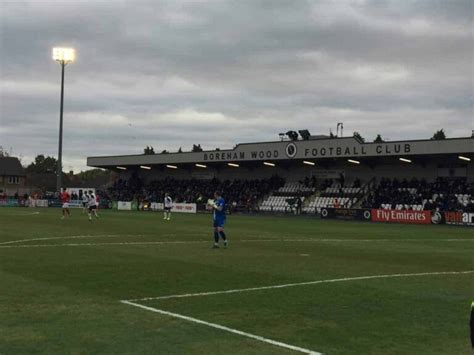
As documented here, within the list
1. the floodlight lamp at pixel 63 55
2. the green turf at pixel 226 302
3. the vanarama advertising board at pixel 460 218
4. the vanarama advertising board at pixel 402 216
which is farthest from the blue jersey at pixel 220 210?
the floodlight lamp at pixel 63 55

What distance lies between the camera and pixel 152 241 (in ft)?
79.4

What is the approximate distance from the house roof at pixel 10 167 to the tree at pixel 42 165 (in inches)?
1950

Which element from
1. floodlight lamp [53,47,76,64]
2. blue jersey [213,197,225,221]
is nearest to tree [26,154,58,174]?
floodlight lamp [53,47,76,64]

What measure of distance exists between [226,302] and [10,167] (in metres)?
129

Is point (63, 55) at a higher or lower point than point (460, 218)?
higher

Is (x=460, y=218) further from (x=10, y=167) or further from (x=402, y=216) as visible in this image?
(x=10, y=167)

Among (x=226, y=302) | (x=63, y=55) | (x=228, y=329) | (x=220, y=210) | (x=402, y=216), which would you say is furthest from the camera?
(x=63, y=55)

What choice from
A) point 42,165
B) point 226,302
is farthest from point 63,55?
point 42,165

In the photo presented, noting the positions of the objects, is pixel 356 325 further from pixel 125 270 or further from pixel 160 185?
pixel 160 185

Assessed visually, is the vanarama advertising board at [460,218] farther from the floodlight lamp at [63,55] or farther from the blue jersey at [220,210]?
the floodlight lamp at [63,55]

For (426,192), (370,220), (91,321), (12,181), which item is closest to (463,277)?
(91,321)

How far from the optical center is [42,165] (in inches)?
7357

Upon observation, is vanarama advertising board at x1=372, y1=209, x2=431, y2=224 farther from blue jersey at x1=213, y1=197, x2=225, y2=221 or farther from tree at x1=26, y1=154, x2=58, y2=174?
tree at x1=26, y1=154, x2=58, y2=174

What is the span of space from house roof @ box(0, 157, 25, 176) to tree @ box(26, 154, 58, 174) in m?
49.5
